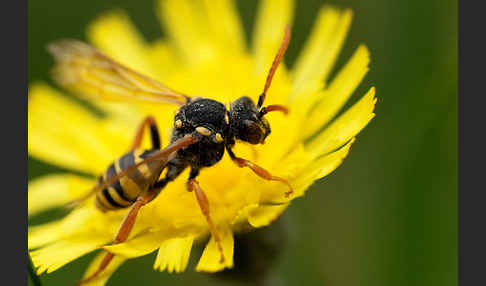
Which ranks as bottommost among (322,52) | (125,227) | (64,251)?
(64,251)

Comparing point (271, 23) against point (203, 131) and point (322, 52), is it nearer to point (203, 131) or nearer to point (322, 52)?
point (322, 52)

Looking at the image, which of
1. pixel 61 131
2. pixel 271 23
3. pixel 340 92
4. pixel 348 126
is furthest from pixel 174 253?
pixel 271 23

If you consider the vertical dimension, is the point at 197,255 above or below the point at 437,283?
above

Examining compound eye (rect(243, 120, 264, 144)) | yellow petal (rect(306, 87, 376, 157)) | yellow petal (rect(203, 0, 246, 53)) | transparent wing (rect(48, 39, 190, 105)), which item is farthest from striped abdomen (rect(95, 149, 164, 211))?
yellow petal (rect(203, 0, 246, 53))

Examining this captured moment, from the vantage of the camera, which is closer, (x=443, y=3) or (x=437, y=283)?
(x=437, y=283)

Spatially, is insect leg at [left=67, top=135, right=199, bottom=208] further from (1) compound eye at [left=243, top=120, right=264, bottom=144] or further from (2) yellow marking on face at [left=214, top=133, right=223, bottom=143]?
(1) compound eye at [left=243, top=120, right=264, bottom=144]

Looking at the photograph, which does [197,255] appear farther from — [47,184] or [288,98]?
[47,184]

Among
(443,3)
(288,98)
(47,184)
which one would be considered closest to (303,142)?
(288,98)
